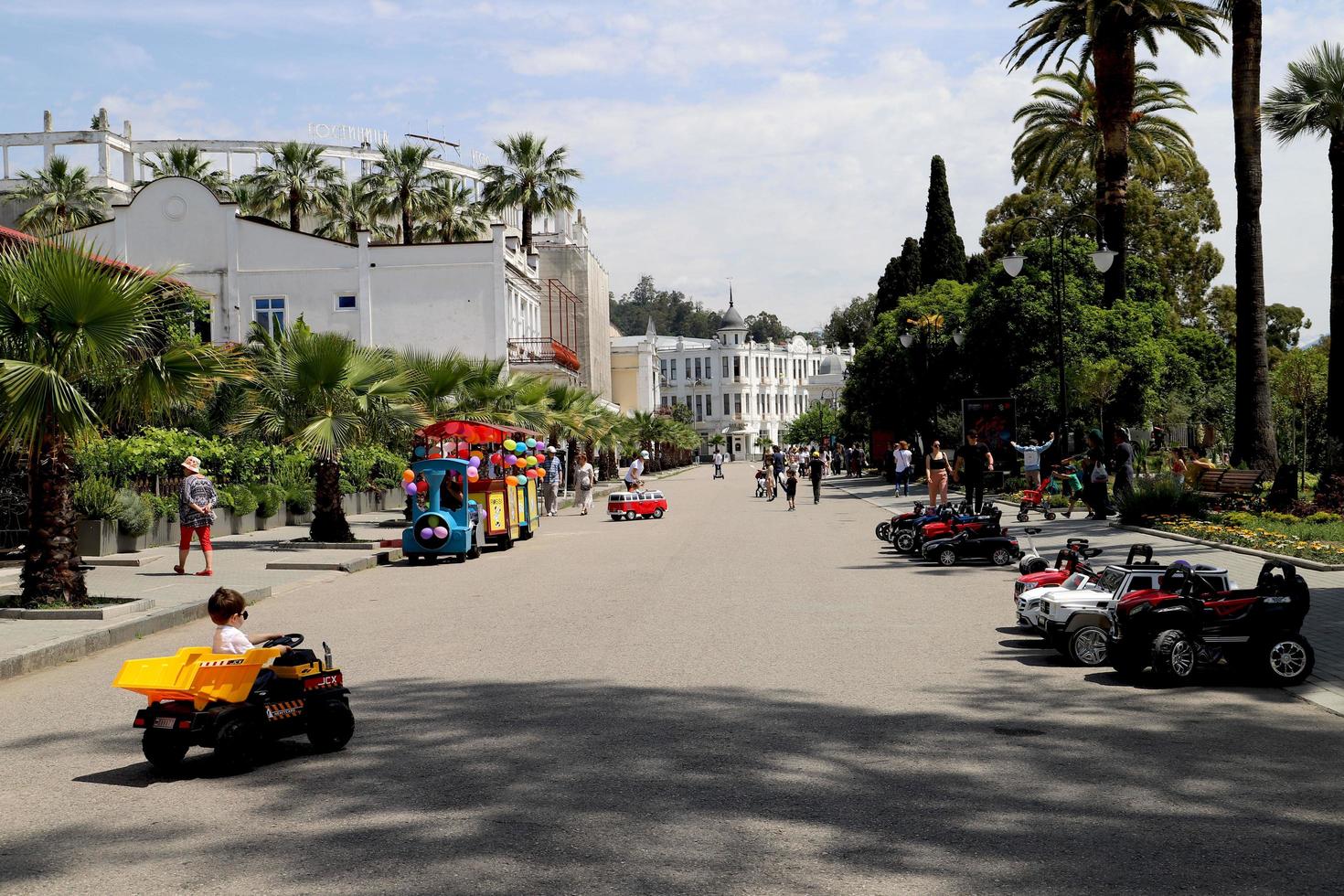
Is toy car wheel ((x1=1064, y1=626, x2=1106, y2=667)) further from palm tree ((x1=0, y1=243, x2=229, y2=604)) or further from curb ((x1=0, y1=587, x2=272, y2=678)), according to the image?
palm tree ((x1=0, y1=243, x2=229, y2=604))

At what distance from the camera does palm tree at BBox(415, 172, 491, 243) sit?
6019cm

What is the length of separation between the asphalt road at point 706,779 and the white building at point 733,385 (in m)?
148

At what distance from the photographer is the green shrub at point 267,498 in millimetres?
30609

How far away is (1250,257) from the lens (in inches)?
981

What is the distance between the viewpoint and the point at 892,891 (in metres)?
4.89

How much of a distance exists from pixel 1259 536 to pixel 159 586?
1575cm

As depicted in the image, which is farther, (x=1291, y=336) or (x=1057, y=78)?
(x=1291, y=336)

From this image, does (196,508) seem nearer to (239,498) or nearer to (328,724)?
(239,498)

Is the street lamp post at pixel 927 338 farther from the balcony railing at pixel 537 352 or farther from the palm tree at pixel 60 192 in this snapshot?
the palm tree at pixel 60 192

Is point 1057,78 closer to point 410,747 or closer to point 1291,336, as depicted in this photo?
point 410,747

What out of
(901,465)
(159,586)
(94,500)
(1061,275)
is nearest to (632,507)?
(901,465)

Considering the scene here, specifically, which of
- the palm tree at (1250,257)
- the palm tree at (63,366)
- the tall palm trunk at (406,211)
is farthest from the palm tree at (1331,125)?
the tall palm trunk at (406,211)

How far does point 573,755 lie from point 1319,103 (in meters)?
22.4

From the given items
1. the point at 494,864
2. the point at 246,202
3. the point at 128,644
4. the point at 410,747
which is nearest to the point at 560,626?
the point at 128,644
